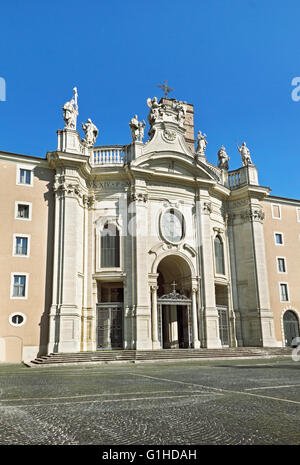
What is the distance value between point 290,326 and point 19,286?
22575mm

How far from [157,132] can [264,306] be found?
52.9 ft

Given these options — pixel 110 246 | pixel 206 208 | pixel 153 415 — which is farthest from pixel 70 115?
pixel 153 415

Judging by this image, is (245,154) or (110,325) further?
(245,154)

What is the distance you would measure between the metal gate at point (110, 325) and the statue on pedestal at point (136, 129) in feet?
40.7

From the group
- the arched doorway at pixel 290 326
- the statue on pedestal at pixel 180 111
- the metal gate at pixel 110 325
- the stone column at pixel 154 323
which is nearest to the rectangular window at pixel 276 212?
the arched doorway at pixel 290 326

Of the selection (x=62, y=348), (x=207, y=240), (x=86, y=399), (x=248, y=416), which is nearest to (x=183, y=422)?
(x=248, y=416)

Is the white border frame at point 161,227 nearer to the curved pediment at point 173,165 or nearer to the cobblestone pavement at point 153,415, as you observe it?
the curved pediment at point 173,165

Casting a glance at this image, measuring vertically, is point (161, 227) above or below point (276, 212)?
below

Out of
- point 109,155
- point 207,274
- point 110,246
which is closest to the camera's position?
point 110,246

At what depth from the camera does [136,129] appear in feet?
100

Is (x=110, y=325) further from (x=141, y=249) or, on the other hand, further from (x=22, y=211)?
(x=22, y=211)

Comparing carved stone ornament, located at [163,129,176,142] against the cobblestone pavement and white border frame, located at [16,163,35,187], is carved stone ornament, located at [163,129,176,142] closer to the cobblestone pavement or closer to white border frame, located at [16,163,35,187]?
white border frame, located at [16,163,35,187]

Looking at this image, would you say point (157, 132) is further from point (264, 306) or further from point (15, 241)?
point (264, 306)

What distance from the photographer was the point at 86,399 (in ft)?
25.2
